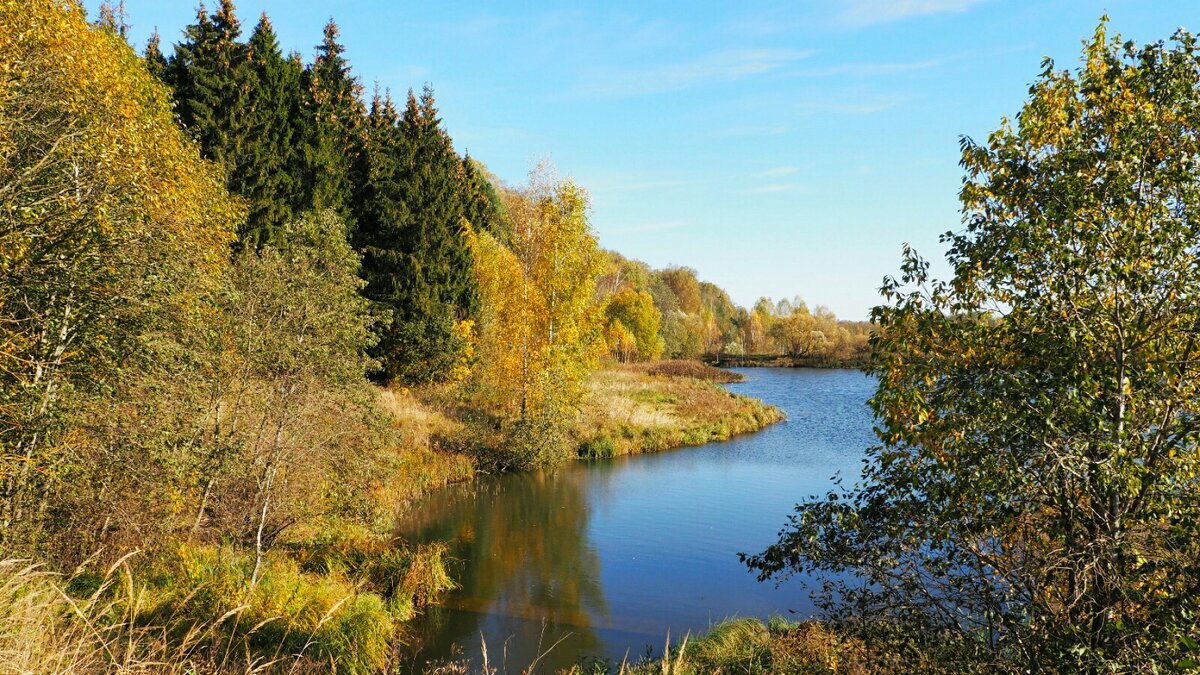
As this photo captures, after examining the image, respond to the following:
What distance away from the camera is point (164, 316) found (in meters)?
9.34

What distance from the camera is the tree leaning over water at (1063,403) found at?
5.00 m

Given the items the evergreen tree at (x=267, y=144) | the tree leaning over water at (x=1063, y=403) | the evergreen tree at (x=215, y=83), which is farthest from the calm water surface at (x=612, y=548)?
the evergreen tree at (x=215, y=83)

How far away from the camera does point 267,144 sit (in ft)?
83.1

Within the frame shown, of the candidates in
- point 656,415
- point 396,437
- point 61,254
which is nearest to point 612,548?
point 396,437

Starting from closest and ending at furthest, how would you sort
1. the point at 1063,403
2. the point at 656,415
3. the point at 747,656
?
the point at 1063,403 < the point at 747,656 < the point at 656,415

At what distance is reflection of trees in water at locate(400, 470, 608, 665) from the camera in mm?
12516

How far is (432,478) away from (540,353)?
598 cm

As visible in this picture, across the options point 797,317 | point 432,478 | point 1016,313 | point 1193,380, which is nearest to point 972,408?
point 1016,313

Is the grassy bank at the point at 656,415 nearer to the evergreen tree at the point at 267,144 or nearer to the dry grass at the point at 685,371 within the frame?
the dry grass at the point at 685,371

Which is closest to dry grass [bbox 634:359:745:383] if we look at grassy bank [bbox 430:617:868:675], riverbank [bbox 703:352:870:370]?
riverbank [bbox 703:352:870:370]

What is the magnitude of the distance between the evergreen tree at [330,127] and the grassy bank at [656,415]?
1404cm

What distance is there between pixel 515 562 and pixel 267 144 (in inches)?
753

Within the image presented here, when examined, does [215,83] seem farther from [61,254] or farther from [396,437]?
[61,254]

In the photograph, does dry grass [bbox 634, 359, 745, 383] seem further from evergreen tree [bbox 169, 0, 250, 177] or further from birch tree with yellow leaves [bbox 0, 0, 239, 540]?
birch tree with yellow leaves [bbox 0, 0, 239, 540]
